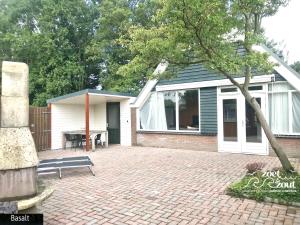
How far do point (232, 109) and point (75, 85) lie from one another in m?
12.9

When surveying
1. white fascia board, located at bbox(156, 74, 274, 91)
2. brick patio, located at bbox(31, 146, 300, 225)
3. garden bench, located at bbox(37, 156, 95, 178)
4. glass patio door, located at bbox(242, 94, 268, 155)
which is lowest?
brick patio, located at bbox(31, 146, 300, 225)

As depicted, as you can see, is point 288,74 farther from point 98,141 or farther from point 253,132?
point 98,141

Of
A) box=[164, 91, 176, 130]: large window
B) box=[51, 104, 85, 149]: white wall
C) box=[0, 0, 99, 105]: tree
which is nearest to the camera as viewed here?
box=[164, 91, 176, 130]: large window

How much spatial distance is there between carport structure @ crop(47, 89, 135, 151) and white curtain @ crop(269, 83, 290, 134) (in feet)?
24.0

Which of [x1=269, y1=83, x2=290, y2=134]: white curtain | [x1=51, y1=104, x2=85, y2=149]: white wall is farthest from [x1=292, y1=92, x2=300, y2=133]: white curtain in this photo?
[x1=51, y1=104, x2=85, y2=149]: white wall

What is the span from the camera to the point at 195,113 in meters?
13.2

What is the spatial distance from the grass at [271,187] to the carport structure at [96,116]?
28.9ft

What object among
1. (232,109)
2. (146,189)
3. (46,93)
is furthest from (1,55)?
(146,189)

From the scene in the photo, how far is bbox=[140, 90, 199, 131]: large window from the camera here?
43.5 feet

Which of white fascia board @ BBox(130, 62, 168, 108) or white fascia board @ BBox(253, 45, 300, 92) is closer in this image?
white fascia board @ BBox(253, 45, 300, 92)

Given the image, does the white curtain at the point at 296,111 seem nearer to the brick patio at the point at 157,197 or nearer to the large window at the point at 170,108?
the brick patio at the point at 157,197

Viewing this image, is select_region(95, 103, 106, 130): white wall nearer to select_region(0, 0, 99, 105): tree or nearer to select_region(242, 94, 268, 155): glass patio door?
select_region(0, 0, 99, 105): tree

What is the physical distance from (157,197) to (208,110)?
7.33 metres

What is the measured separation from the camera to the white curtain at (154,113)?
563 inches
